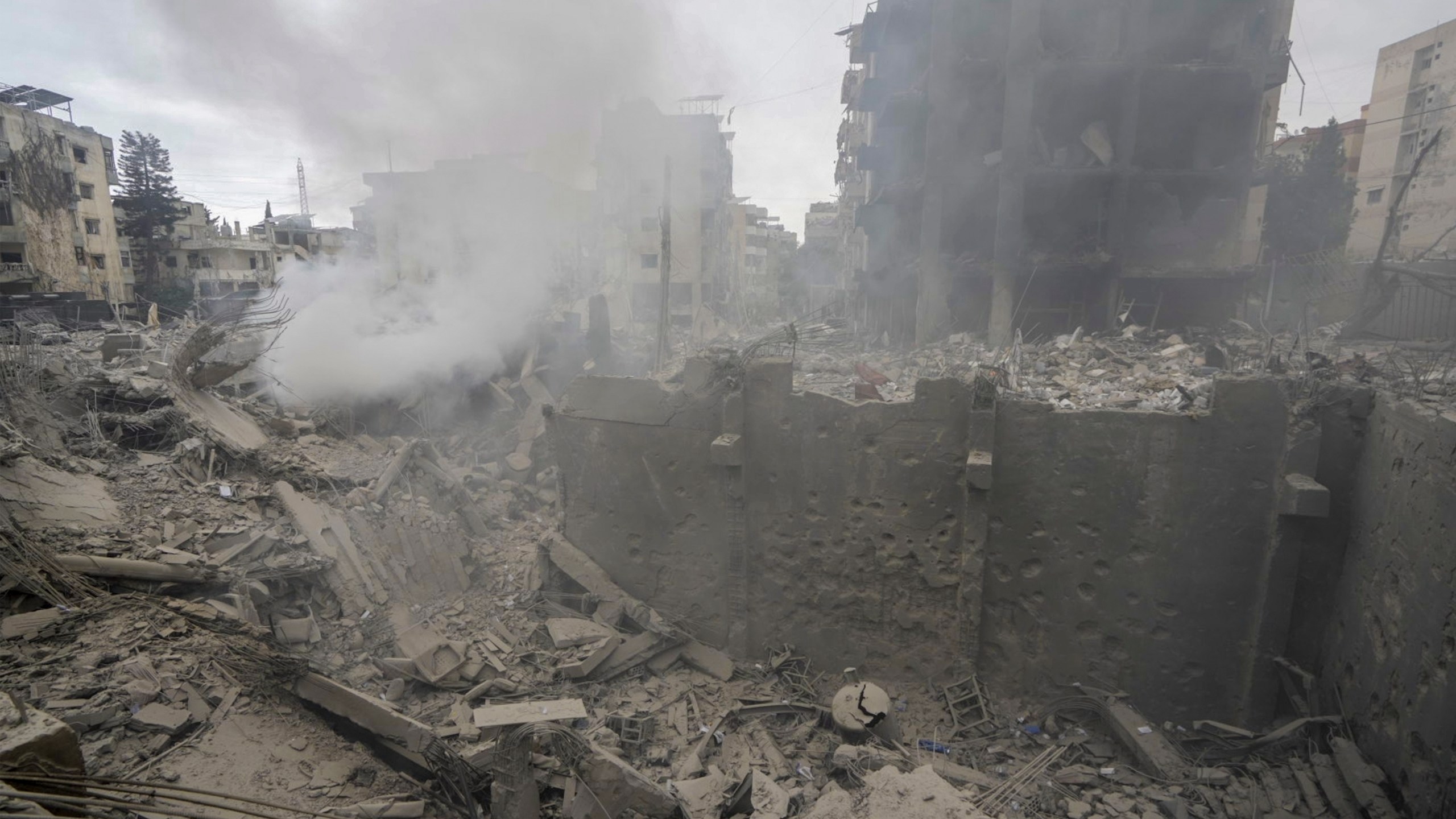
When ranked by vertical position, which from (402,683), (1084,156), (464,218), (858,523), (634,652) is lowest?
(634,652)

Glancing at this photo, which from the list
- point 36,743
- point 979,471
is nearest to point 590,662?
point 979,471

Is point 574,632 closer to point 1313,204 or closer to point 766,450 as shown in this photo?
point 766,450

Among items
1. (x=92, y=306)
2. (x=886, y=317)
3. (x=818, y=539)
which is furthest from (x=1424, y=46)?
(x=92, y=306)

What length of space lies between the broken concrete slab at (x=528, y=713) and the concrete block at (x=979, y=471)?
4.01 m

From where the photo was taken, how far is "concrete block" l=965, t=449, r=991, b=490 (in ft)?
22.2

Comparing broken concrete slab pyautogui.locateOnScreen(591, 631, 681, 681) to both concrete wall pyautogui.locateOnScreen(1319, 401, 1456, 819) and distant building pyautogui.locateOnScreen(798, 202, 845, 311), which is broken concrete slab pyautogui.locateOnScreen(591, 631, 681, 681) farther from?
distant building pyautogui.locateOnScreen(798, 202, 845, 311)

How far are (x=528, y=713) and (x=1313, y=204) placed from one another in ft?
95.5

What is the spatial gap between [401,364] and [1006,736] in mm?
12276

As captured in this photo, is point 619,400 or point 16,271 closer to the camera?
point 619,400

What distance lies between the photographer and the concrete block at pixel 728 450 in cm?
766

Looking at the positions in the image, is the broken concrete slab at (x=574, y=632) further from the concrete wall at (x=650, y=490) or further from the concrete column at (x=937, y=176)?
the concrete column at (x=937, y=176)

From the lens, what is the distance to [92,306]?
2422 centimetres

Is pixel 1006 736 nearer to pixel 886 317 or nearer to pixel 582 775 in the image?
pixel 582 775

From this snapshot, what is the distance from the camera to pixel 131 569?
20.0ft
